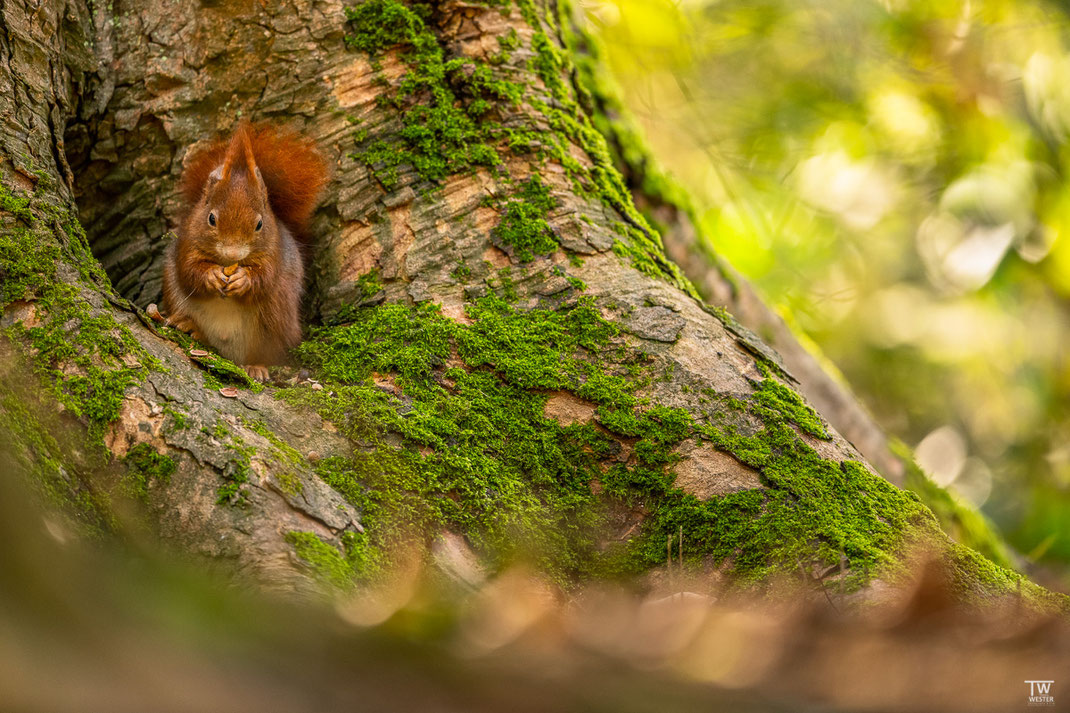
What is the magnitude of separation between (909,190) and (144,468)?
6.36 meters

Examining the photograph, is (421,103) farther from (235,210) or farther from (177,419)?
(177,419)

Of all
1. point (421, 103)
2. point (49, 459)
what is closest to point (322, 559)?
point (49, 459)

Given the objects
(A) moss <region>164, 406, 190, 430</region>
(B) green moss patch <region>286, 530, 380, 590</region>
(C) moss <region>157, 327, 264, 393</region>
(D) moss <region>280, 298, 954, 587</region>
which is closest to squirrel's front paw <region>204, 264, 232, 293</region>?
(D) moss <region>280, 298, 954, 587</region>

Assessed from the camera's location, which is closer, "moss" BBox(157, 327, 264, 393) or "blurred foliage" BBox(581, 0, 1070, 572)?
"moss" BBox(157, 327, 264, 393)

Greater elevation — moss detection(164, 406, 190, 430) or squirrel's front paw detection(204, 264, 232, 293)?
squirrel's front paw detection(204, 264, 232, 293)

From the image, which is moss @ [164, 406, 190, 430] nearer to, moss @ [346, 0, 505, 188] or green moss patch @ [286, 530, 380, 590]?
green moss patch @ [286, 530, 380, 590]

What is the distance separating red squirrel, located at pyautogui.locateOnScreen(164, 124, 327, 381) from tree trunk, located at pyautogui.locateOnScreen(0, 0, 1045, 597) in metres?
0.11

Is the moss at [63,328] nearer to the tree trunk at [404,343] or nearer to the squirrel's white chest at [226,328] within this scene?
the tree trunk at [404,343]

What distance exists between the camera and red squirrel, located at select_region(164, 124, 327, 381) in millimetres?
2971

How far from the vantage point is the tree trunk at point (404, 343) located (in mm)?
1880

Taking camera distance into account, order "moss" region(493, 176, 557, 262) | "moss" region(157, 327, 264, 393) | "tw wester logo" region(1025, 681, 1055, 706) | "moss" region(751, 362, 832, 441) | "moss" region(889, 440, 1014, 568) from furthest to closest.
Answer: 1. "moss" region(889, 440, 1014, 568)
2. "moss" region(493, 176, 557, 262)
3. "moss" region(751, 362, 832, 441)
4. "moss" region(157, 327, 264, 393)
5. "tw wester logo" region(1025, 681, 1055, 706)

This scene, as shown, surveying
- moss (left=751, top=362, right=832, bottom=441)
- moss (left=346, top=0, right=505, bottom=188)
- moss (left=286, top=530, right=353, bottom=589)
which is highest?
moss (left=346, top=0, right=505, bottom=188)

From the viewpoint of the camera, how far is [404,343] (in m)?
2.52

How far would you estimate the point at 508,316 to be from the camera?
261 cm
